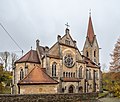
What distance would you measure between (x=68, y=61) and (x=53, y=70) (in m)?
4.29

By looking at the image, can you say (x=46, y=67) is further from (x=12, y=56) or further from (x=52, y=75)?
(x=12, y=56)

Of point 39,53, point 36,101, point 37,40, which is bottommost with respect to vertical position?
point 36,101

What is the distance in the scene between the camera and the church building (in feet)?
94.5

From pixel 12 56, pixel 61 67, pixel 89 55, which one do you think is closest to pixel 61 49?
pixel 61 67

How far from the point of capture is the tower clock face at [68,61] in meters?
36.5

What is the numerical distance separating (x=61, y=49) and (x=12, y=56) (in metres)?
42.2

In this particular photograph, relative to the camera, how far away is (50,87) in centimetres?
2917

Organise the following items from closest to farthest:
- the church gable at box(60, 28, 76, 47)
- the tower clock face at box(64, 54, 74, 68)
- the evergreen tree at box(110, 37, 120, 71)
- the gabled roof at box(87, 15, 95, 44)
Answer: the evergreen tree at box(110, 37, 120, 71) < the tower clock face at box(64, 54, 74, 68) < the church gable at box(60, 28, 76, 47) < the gabled roof at box(87, 15, 95, 44)

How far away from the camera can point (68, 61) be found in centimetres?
3688

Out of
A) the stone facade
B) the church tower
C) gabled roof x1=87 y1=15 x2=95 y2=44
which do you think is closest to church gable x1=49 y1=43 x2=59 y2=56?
the stone facade

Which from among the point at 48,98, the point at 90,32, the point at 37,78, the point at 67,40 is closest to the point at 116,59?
the point at 48,98

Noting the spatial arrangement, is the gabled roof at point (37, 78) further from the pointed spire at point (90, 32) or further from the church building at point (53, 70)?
the pointed spire at point (90, 32)

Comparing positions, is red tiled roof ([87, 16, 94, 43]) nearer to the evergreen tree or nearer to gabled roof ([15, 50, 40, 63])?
gabled roof ([15, 50, 40, 63])

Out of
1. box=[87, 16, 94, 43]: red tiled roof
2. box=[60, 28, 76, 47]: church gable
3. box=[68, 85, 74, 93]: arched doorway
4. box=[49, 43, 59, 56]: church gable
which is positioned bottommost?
box=[68, 85, 74, 93]: arched doorway
